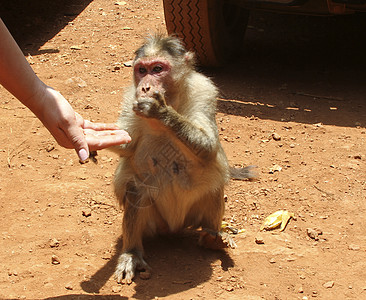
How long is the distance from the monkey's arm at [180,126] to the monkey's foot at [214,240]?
659 millimetres

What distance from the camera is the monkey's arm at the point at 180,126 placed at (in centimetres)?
363

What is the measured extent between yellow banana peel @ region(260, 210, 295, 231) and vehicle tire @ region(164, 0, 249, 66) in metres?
2.89

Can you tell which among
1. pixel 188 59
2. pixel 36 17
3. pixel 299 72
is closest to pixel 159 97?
pixel 188 59

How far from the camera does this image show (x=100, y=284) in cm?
383

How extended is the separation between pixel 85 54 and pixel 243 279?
5.02 metres

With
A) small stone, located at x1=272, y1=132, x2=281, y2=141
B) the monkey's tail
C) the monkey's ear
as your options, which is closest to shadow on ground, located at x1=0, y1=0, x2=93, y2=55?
small stone, located at x1=272, y1=132, x2=281, y2=141

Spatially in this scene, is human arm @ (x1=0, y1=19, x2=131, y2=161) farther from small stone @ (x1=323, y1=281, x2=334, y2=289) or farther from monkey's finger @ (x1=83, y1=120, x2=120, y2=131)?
small stone @ (x1=323, y1=281, x2=334, y2=289)

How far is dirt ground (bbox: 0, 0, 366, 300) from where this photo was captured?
152 inches

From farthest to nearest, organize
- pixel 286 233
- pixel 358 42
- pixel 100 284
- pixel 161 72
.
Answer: pixel 358 42
pixel 286 233
pixel 161 72
pixel 100 284

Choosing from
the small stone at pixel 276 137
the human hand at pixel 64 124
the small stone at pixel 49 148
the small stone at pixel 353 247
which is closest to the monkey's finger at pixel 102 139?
the human hand at pixel 64 124

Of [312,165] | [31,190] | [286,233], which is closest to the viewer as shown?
[286,233]

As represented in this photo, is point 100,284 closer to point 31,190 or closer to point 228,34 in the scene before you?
point 31,190

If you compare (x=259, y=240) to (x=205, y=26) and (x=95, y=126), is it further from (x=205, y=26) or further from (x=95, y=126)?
(x=205, y=26)

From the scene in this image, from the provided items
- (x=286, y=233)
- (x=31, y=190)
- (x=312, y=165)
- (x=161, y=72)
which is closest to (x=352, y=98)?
(x=312, y=165)
